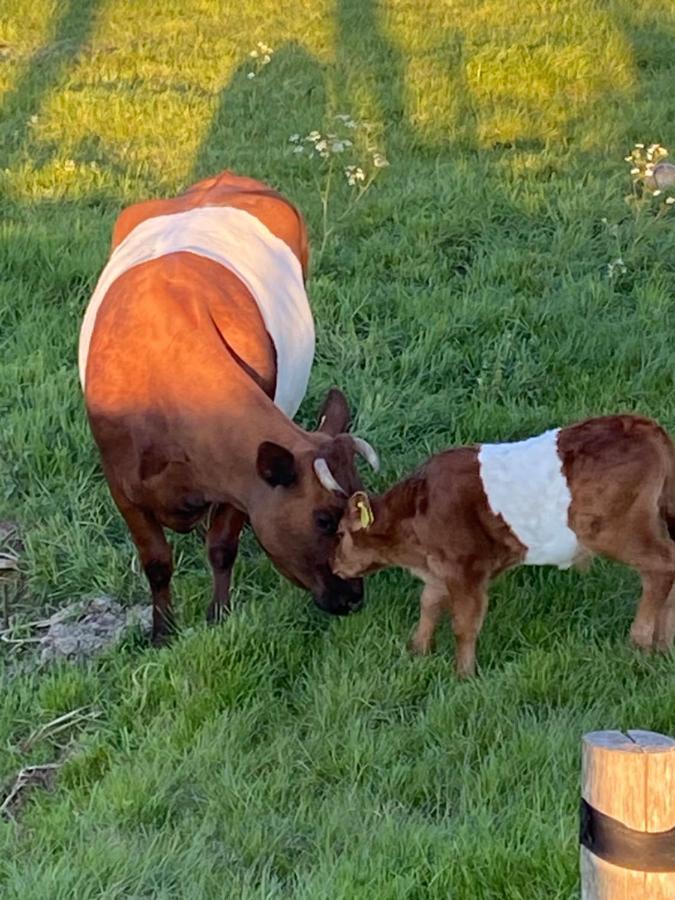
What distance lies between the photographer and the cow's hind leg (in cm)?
498

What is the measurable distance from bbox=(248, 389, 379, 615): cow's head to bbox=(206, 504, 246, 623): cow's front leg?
0.29 metres

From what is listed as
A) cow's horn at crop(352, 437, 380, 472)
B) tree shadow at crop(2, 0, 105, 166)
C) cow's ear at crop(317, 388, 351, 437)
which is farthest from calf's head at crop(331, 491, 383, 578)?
tree shadow at crop(2, 0, 105, 166)

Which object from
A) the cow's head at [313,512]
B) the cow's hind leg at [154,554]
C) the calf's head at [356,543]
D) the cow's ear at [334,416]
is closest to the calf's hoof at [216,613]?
the cow's hind leg at [154,554]

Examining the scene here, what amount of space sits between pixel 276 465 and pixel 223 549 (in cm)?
57

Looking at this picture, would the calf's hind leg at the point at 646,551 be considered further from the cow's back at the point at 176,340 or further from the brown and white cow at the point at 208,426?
the cow's back at the point at 176,340

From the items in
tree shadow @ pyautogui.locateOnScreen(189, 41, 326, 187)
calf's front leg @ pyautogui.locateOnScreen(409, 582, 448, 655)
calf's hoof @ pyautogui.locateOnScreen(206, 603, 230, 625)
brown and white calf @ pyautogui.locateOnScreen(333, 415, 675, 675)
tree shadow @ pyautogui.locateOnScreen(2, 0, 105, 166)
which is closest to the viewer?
brown and white calf @ pyautogui.locateOnScreen(333, 415, 675, 675)

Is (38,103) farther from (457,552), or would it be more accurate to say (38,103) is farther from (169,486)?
(457,552)

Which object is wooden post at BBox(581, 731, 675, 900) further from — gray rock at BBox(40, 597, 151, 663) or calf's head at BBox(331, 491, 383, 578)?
gray rock at BBox(40, 597, 151, 663)

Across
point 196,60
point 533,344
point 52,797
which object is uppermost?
point 52,797

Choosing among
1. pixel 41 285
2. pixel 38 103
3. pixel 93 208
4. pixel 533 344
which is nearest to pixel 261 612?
pixel 533 344

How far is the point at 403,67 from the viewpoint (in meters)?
11.3

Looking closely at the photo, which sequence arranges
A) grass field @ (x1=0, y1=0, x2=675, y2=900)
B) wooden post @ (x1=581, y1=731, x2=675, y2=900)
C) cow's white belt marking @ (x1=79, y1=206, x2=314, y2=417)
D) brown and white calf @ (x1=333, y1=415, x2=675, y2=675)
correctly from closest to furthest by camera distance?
wooden post @ (x1=581, y1=731, x2=675, y2=900)
grass field @ (x1=0, y1=0, x2=675, y2=900)
brown and white calf @ (x1=333, y1=415, x2=675, y2=675)
cow's white belt marking @ (x1=79, y1=206, x2=314, y2=417)

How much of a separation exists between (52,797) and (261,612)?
1.12 metres

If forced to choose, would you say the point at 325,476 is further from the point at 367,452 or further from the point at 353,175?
the point at 353,175
